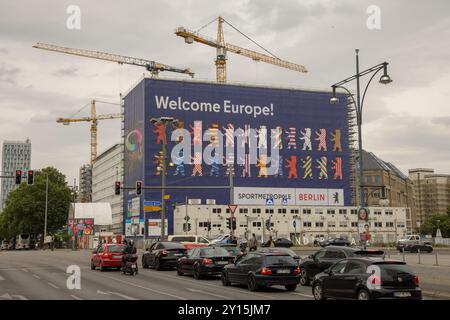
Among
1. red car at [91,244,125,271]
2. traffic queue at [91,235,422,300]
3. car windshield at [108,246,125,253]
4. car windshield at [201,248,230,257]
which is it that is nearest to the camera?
traffic queue at [91,235,422,300]

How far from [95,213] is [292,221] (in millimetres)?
37829

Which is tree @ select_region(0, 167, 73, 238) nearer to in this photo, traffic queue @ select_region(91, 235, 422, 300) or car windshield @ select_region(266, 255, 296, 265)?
traffic queue @ select_region(91, 235, 422, 300)

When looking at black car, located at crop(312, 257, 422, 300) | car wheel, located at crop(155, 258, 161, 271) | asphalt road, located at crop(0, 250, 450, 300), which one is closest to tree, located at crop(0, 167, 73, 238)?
car wheel, located at crop(155, 258, 161, 271)

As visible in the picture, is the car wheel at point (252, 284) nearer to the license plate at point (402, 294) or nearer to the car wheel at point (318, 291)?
the car wheel at point (318, 291)

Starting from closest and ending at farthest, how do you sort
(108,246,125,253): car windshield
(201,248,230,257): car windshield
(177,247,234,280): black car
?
(177,247,234,280): black car → (201,248,230,257): car windshield → (108,246,125,253): car windshield

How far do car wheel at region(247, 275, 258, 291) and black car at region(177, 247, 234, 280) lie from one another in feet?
17.9

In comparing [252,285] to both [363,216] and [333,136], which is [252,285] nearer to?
[363,216]

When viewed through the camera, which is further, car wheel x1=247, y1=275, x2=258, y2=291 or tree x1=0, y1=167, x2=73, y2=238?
tree x1=0, y1=167, x2=73, y2=238

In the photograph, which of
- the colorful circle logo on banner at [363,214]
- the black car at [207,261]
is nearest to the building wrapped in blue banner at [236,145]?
the black car at [207,261]

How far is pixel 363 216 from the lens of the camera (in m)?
25.5

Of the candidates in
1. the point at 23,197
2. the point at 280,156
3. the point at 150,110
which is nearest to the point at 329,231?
the point at 280,156

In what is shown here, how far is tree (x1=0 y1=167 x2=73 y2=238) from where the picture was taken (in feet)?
364
